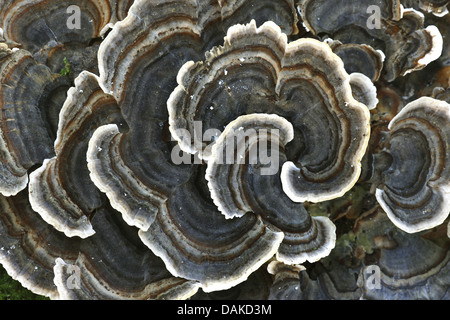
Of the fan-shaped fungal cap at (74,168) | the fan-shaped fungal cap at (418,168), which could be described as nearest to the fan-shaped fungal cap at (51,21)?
the fan-shaped fungal cap at (74,168)

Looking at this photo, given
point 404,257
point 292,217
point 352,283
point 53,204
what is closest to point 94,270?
point 53,204

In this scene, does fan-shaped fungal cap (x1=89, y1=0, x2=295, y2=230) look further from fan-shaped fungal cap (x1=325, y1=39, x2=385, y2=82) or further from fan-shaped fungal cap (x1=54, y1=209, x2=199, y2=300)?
fan-shaped fungal cap (x1=325, y1=39, x2=385, y2=82)

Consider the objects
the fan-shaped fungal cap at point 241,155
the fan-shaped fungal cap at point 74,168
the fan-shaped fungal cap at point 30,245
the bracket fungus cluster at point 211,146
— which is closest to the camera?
the fan-shaped fungal cap at point 241,155

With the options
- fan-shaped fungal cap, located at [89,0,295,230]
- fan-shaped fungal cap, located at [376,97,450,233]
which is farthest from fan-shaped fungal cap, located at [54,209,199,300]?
fan-shaped fungal cap, located at [376,97,450,233]

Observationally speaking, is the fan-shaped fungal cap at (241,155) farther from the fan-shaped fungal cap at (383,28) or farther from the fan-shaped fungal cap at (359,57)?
the fan-shaped fungal cap at (383,28)

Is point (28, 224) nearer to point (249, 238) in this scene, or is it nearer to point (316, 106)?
point (249, 238)

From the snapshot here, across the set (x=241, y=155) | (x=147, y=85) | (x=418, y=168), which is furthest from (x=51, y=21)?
(x=418, y=168)
